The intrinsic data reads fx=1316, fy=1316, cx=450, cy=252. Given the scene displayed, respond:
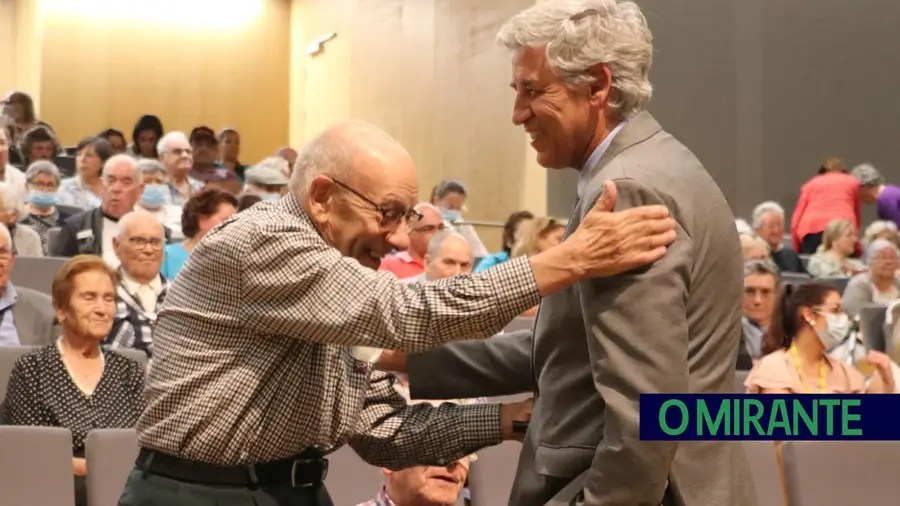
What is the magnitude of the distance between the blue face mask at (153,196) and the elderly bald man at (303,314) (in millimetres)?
5103

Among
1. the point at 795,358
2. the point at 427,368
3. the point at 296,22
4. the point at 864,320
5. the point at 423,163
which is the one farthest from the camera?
the point at 296,22

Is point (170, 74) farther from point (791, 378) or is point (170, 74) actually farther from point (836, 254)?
point (791, 378)

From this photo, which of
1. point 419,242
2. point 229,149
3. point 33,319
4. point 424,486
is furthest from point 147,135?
point 424,486

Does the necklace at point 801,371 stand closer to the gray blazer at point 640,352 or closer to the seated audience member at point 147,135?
the gray blazer at point 640,352

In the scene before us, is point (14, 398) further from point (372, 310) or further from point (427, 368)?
point (372, 310)

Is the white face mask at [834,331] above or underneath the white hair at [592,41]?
underneath

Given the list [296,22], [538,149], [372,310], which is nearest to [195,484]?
[372,310]

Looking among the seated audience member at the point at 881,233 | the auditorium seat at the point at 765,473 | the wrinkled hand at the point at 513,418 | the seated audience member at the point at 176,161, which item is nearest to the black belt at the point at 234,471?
the wrinkled hand at the point at 513,418

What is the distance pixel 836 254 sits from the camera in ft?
29.0

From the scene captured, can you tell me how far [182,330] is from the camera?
2039 millimetres

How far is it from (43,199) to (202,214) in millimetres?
1785

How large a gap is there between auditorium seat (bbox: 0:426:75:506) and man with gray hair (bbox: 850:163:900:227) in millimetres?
8215

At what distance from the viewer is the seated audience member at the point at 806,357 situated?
4.95 m

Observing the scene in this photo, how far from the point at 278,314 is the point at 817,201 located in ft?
28.3
